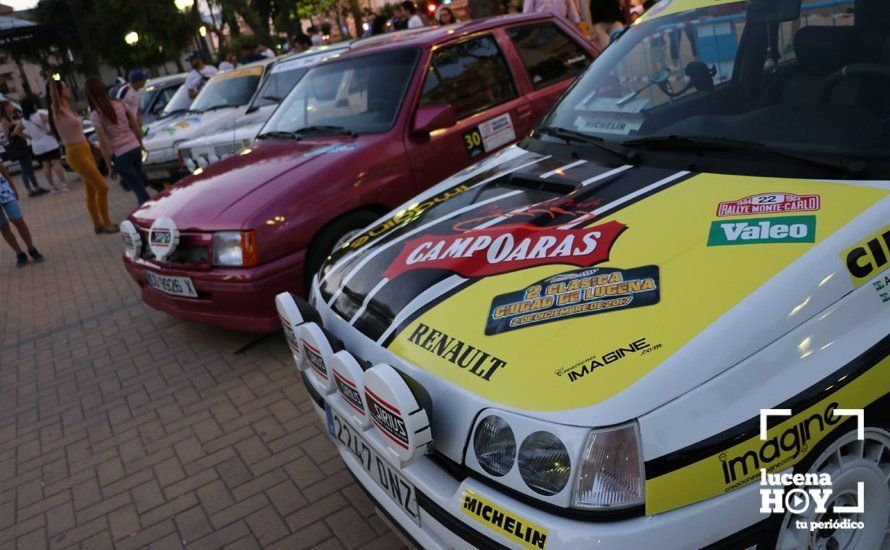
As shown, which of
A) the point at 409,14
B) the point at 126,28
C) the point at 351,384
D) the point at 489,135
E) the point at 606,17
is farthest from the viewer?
the point at 126,28

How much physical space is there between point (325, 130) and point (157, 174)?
5770 millimetres

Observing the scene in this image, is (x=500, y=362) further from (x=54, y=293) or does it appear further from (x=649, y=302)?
(x=54, y=293)

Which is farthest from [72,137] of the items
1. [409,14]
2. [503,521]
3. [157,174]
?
[503,521]

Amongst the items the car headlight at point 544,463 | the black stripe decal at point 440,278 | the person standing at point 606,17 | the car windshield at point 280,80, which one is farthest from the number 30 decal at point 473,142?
the person standing at point 606,17

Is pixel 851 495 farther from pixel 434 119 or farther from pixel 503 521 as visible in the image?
pixel 434 119

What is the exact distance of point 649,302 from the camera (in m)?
1.86

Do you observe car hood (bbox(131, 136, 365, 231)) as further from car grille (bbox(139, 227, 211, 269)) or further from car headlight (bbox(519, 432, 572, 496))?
car headlight (bbox(519, 432, 572, 496))

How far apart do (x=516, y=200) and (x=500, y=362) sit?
0.99 metres

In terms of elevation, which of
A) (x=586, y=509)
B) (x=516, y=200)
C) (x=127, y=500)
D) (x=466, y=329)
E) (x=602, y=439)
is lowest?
(x=127, y=500)

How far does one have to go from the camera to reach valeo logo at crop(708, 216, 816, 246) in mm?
1915

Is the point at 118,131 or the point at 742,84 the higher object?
the point at 118,131

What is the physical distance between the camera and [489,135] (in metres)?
5.04

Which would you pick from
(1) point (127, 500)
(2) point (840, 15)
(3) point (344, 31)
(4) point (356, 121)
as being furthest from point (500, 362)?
(3) point (344, 31)

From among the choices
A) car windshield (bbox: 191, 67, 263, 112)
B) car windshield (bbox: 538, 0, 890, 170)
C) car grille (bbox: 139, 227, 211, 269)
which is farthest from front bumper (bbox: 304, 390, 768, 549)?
car windshield (bbox: 191, 67, 263, 112)
